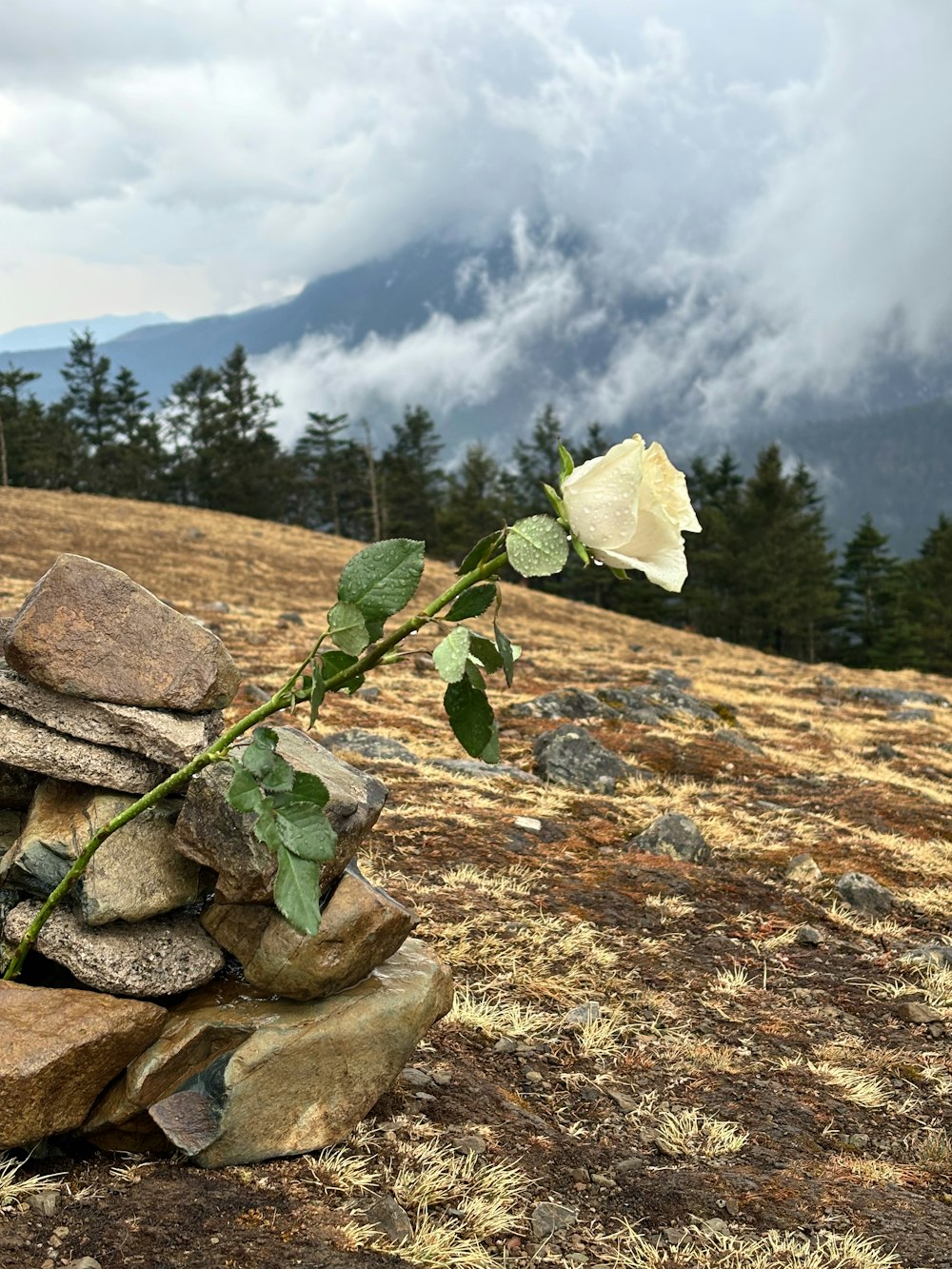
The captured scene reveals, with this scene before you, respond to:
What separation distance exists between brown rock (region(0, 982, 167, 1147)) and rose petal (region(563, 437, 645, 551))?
94.8 inches

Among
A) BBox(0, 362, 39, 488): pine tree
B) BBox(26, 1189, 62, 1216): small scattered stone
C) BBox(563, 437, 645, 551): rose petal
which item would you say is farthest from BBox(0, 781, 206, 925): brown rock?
BBox(0, 362, 39, 488): pine tree

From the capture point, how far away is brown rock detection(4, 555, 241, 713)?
3.46 m

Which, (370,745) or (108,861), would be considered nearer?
(108,861)

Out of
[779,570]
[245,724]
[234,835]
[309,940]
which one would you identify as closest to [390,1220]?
[309,940]

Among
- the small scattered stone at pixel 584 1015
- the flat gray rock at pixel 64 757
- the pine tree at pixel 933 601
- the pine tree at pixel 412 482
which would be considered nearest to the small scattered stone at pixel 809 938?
the small scattered stone at pixel 584 1015

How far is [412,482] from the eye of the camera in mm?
73625

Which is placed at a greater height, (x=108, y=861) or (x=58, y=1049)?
(x=108, y=861)

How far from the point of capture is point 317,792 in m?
2.73

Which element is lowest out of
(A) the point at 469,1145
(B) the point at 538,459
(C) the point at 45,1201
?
(A) the point at 469,1145

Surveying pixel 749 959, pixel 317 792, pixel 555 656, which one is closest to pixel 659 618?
pixel 555 656

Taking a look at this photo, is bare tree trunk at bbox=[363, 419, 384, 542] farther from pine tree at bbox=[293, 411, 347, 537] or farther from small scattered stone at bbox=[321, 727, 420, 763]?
small scattered stone at bbox=[321, 727, 420, 763]

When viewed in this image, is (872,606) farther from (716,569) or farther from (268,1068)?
(268,1068)

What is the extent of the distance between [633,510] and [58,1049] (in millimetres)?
2557

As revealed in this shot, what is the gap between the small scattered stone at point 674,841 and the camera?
8148mm
